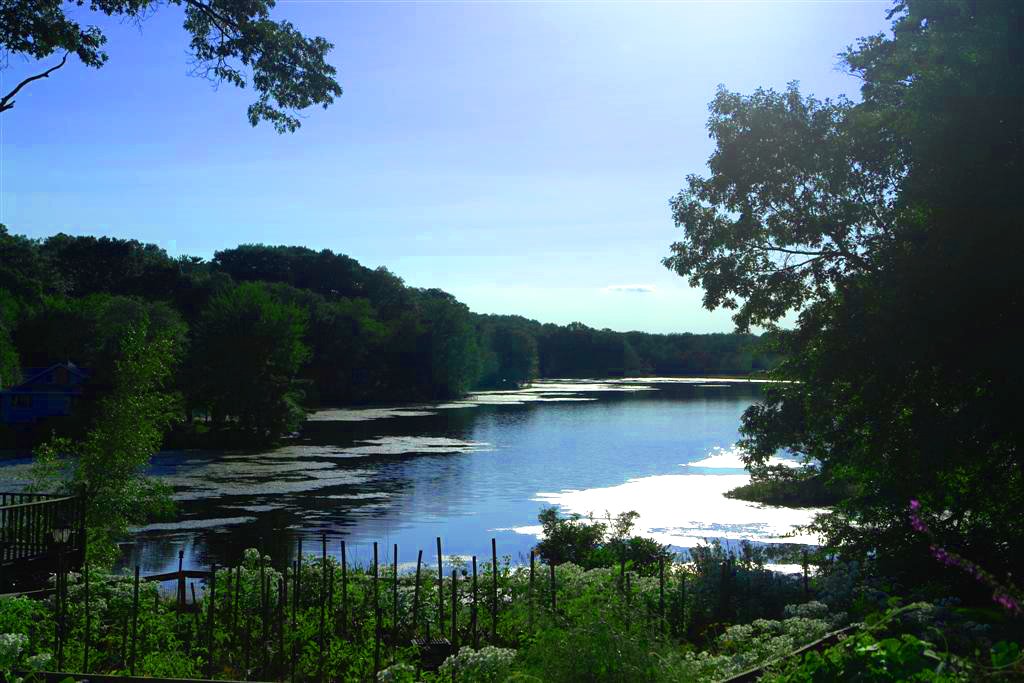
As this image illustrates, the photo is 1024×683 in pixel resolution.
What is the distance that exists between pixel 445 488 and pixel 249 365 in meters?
24.7

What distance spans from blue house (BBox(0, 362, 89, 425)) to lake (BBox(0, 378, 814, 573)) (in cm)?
1578

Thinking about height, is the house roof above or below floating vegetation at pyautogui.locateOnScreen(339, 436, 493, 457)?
above

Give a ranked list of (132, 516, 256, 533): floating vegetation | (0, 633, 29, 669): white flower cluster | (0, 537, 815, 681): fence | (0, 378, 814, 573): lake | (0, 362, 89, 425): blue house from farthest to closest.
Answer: (0, 362, 89, 425): blue house < (132, 516, 256, 533): floating vegetation < (0, 378, 814, 573): lake < (0, 537, 815, 681): fence < (0, 633, 29, 669): white flower cluster

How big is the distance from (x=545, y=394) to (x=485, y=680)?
10824 cm

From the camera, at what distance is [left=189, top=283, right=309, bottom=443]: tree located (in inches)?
2153

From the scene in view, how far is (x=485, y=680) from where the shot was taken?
6.30 metres

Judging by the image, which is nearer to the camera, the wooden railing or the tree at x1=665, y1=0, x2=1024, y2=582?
the tree at x1=665, y1=0, x2=1024, y2=582

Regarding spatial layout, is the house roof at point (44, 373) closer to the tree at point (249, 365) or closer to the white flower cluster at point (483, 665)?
the tree at point (249, 365)

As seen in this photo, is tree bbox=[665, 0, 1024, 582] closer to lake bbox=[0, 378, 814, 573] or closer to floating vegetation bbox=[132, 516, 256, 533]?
lake bbox=[0, 378, 814, 573]

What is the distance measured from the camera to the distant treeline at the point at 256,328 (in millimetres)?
55875

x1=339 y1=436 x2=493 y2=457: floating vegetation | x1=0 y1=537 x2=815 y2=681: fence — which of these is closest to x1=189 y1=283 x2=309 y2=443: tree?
x1=339 y1=436 x2=493 y2=457: floating vegetation

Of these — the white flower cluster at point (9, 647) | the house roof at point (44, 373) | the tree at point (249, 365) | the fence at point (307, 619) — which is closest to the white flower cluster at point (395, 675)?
the fence at point (307, 619)

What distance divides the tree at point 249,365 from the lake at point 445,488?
2849mm

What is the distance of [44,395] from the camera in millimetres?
61375
